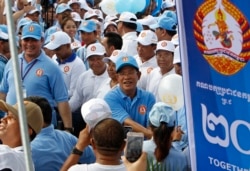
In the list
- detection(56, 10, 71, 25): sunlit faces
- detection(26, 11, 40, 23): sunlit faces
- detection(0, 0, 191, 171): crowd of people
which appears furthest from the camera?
detection(56, 10, 71, 25): sunlit faces

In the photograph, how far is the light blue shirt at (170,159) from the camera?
4.30 meters

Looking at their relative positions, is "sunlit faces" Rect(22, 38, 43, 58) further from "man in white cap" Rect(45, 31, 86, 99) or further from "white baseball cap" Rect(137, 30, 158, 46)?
"white baseball cap" Rect(137, 30, 158, 46)

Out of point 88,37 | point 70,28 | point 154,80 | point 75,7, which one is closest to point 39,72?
point 154,80

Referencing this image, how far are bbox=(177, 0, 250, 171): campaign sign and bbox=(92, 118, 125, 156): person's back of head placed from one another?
2.51 feet

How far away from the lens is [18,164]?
3391 mm

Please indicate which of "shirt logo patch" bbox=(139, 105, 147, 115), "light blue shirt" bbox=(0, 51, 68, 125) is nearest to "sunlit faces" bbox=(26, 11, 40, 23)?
"light blue shirt" bbox=(0, 51, 68, 125)

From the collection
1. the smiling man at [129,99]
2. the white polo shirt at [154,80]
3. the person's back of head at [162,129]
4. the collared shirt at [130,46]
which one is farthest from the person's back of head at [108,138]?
the collared shirt at [130,46]

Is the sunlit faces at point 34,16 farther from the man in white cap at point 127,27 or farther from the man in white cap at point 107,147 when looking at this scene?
the man in white cap at point 107,147

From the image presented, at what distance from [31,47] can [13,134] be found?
2.85 meters

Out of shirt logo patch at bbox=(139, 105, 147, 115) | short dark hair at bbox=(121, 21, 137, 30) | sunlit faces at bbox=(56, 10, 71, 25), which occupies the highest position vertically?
sunlit faces at bbox=(56, 10, 71, 25)

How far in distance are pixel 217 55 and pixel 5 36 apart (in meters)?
5.54

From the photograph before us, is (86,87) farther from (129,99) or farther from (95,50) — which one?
(129,99)

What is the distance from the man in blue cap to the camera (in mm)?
6438

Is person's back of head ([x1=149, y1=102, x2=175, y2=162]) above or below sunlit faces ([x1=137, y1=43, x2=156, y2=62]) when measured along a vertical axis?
below
